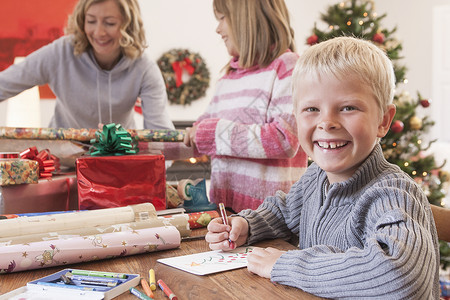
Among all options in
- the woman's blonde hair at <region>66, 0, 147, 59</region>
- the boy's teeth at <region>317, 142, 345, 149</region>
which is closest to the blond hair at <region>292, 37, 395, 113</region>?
the boy's teeth at <region>317, 142, 345, 149</region>

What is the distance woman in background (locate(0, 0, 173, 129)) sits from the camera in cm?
191

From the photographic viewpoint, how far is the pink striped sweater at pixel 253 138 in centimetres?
138

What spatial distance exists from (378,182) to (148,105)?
1.34m

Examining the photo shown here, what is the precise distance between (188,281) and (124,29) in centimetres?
141

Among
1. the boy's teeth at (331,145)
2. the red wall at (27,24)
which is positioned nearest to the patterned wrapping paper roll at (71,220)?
the boy's teeth at (331,145)

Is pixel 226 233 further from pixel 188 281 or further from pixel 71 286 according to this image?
pixel 71 286

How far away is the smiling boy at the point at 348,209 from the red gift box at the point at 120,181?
0.26m

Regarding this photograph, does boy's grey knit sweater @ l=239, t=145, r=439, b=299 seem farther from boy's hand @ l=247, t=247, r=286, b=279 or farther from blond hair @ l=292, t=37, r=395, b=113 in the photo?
blond hair @ l=292, t=37, r=395, b=113

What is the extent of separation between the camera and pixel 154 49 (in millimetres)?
4086

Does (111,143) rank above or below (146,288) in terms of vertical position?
above

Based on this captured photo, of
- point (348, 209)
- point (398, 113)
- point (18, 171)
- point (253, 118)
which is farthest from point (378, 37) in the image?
point (18, 171)

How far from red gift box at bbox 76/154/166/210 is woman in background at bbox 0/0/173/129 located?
2.72ft

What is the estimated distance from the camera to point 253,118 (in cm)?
149

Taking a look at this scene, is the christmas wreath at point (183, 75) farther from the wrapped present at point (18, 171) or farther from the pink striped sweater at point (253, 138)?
the wrapped present at point (18, 171)
